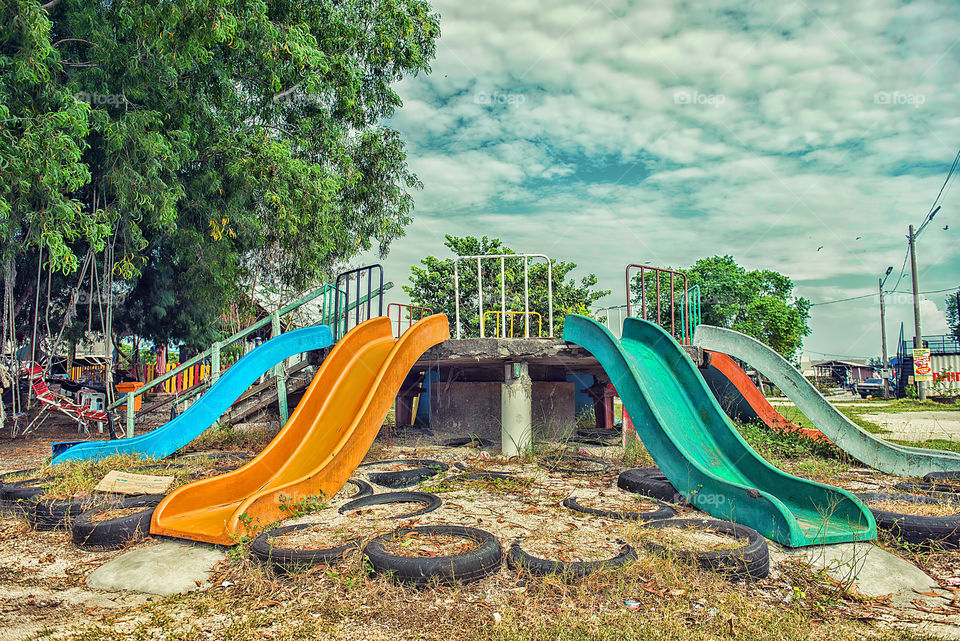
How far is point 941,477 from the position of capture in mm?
6883

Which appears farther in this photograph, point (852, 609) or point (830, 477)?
point (830, 477)

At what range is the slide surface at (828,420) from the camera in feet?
24.0

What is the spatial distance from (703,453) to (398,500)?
327 cm

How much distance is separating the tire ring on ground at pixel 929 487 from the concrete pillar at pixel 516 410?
4.48 metres

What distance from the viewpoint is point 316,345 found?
381 inches

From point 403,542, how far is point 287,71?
11.2 metres

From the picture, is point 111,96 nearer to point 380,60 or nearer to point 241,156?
point 241,156

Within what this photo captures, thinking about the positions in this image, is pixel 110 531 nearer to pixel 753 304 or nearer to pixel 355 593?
pixel 355 593

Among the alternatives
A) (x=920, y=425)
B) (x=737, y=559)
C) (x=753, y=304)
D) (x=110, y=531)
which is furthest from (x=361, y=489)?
(x=753, y=304)

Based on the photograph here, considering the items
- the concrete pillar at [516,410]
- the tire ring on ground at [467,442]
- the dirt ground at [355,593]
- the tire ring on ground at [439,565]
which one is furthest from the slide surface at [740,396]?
the tire ring on ground at [439,565]

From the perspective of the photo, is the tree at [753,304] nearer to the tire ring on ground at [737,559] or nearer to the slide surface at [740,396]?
the slide surface at [740,396]

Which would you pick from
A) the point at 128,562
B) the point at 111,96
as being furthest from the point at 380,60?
the point at 128,562

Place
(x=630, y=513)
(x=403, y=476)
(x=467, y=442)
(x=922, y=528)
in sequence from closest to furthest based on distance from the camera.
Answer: (x=922, y=528) → (x=630, y=513) → (x=403, y=476) → (x=467, y=442)

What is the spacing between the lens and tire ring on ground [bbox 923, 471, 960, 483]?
675cm
